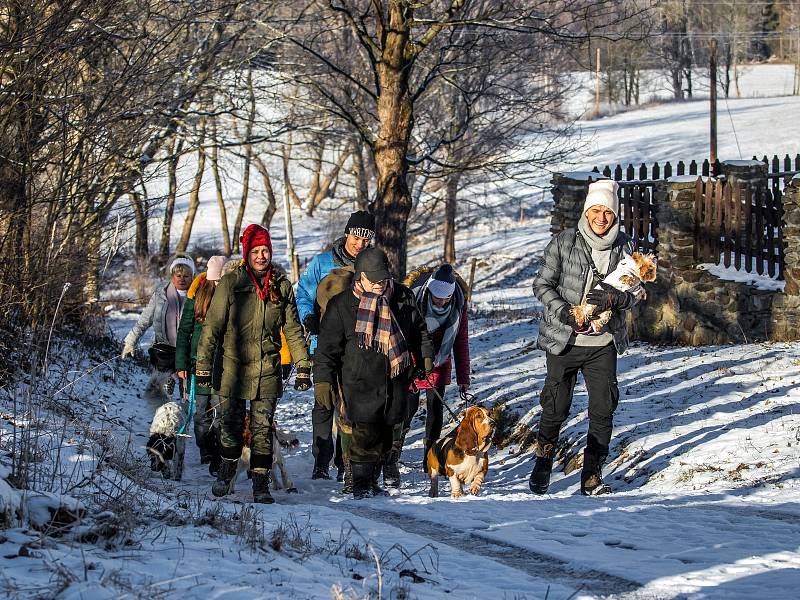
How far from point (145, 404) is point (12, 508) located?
8745 mm

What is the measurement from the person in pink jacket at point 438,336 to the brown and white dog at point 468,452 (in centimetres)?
56

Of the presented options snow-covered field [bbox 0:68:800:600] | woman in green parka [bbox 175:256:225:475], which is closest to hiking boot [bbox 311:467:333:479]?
snow-covered field [bbox 0:68:800:600]

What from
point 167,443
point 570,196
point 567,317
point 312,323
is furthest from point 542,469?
point 570,196

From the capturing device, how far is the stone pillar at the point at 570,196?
57.6 ft

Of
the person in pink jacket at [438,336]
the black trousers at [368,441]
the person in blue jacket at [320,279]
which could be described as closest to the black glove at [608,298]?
the person in pink jacket at [438,336]

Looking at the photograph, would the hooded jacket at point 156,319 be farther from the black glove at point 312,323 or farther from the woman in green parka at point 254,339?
the woman in green parka at point 254,339

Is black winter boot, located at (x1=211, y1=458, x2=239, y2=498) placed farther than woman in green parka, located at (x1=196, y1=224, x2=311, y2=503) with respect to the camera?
Yes

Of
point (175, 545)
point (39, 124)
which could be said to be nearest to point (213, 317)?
point (175, 545)

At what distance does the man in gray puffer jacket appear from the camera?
7.82 meters

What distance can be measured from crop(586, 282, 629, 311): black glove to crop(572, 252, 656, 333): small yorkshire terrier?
30 millimetres

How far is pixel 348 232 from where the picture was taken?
8.98m

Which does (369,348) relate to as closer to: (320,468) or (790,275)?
(320,468)

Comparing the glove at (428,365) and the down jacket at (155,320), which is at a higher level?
the down jacket at (155,320)

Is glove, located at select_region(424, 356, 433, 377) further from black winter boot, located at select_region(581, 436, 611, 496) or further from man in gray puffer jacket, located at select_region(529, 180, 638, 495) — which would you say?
black winter boot, located at select_region(581, 436, 611, 496)
